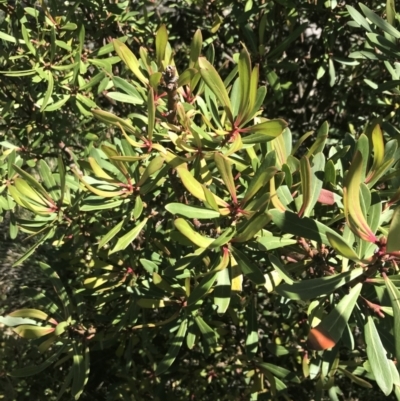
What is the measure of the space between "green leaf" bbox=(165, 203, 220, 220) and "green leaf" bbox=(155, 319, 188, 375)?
20.6 inches

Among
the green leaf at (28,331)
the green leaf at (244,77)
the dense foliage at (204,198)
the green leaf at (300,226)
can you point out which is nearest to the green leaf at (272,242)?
the dense foliage at (204,198)

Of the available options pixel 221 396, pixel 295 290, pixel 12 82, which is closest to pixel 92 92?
pixel 12 82

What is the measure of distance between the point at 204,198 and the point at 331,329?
275 mm

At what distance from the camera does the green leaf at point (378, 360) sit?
0.70m

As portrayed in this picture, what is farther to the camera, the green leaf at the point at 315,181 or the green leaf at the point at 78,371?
the green leaf at the point at 78,371

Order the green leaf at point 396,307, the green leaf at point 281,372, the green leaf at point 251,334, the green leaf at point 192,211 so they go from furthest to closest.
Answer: the green leaf at point 281,372
the green leaf at point 251,334
the green leaf at point 192,211
the green leaf at point 396,307

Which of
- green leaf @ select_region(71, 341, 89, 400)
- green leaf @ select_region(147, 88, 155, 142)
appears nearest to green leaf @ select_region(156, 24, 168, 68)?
green leaf @ select_region(147, 88, 155, 142)

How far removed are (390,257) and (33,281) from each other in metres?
2.15

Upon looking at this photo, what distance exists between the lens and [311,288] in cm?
64

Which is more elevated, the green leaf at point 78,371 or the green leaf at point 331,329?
the green leaf at point 331,329

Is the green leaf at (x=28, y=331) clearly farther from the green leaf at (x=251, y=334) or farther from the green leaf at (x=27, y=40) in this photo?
the green leaf at (x=27, y=40)

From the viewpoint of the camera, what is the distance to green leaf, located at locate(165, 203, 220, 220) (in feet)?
2.53

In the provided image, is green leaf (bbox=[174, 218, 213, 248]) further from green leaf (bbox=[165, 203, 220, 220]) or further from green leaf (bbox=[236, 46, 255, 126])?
green leaf (bbox=[236, 46, 255, 126])

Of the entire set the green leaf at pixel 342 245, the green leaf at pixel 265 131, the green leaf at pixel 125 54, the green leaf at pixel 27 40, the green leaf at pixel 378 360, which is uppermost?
the green leaf at pixel 27 40
